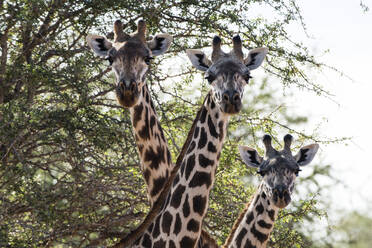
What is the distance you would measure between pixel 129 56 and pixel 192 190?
147cm

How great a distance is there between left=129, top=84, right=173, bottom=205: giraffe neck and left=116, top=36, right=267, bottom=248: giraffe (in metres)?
1.16

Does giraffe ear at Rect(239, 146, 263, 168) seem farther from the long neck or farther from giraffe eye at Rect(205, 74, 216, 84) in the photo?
giraffe eye at Rect(205, 74, 216, 84)

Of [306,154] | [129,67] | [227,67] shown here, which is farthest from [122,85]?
[306,154]

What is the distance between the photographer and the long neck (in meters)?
7.35


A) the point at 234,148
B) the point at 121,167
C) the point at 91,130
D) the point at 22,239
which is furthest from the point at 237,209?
the point at 22,239

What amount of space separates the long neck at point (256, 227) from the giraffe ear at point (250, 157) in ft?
2.29

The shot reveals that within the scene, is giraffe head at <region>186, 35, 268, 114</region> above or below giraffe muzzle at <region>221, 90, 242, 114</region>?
above

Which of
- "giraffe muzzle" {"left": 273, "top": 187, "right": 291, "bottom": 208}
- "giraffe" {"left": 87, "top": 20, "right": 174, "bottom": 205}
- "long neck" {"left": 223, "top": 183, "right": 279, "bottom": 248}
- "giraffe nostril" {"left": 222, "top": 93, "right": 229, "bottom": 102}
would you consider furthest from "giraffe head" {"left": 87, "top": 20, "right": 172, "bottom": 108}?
"long neck" {"left": 223, "top": 183, "right": 279, "bottom": 248}

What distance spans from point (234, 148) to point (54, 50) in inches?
114

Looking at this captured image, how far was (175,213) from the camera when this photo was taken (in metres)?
5.61

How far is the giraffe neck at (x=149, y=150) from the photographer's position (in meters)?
7.11

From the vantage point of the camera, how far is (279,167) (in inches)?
296

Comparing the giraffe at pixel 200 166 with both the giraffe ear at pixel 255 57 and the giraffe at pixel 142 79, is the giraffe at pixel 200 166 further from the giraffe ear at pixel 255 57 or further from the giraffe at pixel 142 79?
the giraffe at pixel 142 79

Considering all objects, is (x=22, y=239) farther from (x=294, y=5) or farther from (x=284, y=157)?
(x=294, y=5)
